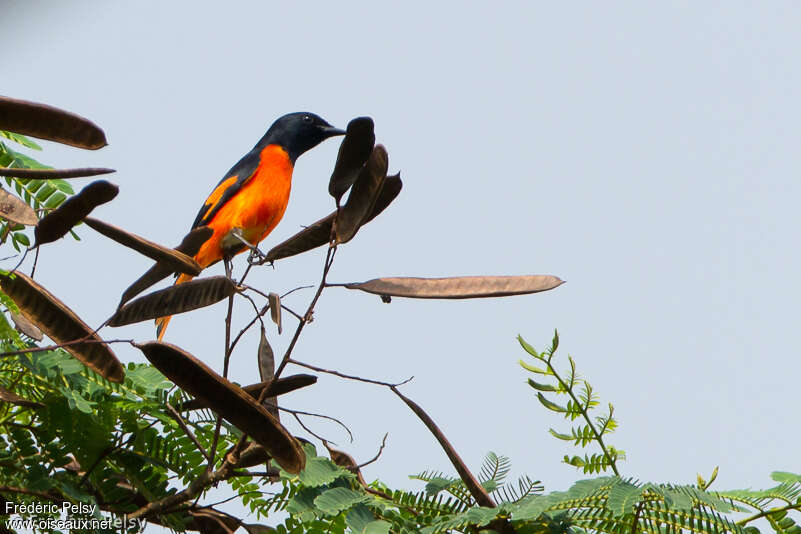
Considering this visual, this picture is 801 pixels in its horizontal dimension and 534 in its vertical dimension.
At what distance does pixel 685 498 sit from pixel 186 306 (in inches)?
38.9

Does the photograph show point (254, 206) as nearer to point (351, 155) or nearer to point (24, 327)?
point (24, 327)

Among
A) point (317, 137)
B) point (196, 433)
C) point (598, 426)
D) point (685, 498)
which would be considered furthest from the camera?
point (317, 137)

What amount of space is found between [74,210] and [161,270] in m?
0.26

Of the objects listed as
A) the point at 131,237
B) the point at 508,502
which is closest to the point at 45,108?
the point at 131,237

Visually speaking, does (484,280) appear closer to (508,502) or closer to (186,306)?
(508,502)

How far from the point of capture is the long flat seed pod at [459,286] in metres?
1.62

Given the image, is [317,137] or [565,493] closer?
[565,493]

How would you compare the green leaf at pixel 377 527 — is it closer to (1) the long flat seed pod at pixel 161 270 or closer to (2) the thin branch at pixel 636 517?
(2) the thin branch at pixel 636 517

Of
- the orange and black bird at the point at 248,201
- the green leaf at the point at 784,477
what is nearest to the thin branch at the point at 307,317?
the green leaf at the point at 784,477

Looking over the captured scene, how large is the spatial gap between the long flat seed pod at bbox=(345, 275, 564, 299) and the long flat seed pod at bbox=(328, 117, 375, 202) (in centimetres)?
19

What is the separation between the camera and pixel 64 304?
1683 millimetres

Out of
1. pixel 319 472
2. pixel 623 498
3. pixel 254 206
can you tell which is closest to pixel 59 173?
pixel 319 472

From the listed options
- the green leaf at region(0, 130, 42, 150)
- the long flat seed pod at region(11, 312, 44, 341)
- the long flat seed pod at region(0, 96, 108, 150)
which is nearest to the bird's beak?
the green leaf at region(0, 130, 42, 150)

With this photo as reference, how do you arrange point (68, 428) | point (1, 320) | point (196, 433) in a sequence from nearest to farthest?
point (1, 320)
point (68, 428)
point (196, 433)
